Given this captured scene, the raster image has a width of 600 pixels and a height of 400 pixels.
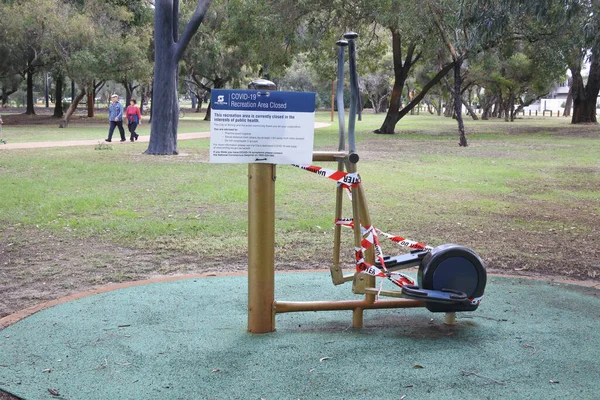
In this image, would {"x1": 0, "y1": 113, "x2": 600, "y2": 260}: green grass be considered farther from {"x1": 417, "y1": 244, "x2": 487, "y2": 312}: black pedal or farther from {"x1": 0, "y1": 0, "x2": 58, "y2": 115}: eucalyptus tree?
{"x1": 0, "y1": 0, "x2": 58, "y2": 115}: eucalyptus tree

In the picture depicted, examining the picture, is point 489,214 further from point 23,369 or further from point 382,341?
point 23,369

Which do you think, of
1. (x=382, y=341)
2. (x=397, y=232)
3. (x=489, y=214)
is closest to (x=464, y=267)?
(x=382, y=341)

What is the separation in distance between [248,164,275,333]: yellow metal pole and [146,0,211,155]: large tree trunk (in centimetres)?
1414

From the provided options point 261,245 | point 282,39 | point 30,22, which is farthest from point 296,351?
point 30,22

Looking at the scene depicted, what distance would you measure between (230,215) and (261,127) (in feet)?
18.0

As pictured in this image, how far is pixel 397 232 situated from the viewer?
850 cm

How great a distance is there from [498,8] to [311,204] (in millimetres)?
4153

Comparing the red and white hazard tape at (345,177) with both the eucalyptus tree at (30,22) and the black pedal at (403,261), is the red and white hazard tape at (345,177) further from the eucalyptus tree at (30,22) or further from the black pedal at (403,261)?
the eucalyptus tree at (30,22)

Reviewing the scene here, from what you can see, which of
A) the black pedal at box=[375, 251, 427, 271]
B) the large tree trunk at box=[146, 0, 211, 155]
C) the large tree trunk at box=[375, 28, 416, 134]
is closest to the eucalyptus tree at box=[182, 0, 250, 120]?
the large tree trunk at box=[375, 28, 416, 134]

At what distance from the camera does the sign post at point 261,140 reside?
13.8 ft

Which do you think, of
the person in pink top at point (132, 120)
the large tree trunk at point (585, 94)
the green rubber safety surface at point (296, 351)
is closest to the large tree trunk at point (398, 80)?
the large tree trunk at point (585, 94)

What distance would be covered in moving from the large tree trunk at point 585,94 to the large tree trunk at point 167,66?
25.8 m

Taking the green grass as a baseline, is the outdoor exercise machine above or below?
above

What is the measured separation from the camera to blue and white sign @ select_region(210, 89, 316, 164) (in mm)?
4184
